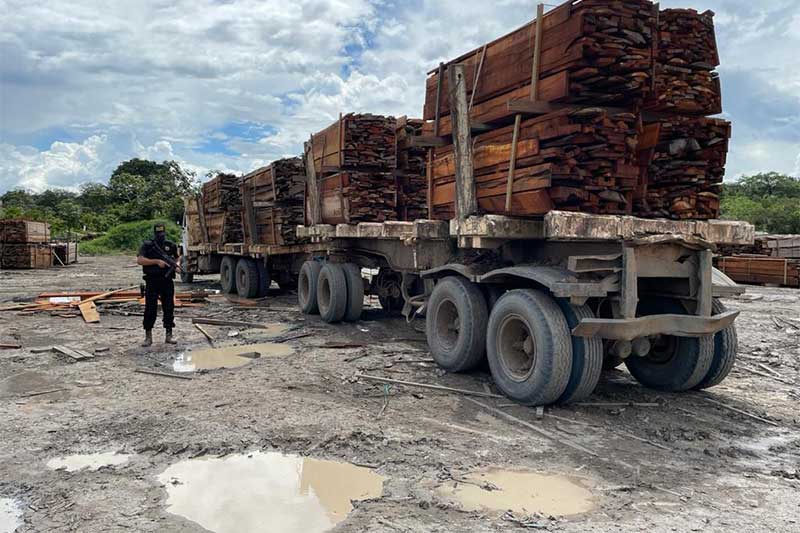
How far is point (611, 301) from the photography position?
5426 millimetres

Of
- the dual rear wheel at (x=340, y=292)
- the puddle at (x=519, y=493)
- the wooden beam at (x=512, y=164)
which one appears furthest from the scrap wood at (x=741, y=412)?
the dual rear wheel at (x=340, y=292)

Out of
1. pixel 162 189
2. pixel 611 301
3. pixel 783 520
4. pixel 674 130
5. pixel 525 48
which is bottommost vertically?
pixel 783 520

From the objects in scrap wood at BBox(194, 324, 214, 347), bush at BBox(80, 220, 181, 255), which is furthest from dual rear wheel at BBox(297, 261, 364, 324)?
bush at BBox(80, 220, 181, 255)

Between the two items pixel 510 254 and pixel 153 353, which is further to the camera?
pixel 153 353

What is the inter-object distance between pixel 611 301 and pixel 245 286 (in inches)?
435

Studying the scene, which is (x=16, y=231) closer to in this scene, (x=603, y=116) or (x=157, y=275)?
(x=157, y=275)

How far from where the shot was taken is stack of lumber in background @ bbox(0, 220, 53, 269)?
27.0m

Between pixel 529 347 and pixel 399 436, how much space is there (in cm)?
157

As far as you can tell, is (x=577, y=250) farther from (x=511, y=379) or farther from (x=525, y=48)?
(x=525, y=48)

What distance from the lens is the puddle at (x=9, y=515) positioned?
11.0ft

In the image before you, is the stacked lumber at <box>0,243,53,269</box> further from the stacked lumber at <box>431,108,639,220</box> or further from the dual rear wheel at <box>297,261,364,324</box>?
the stacked lumber at <box>431,108,639,220</box>

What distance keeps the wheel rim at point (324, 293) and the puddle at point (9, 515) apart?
289 inches

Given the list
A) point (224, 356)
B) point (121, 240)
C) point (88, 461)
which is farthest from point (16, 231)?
point (88, 461)

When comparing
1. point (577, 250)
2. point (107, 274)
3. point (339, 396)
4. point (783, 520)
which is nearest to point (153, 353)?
point (339, 396)
